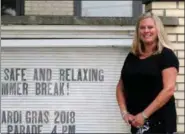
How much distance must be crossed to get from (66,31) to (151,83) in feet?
7.68

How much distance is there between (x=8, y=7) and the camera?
632 centimetres

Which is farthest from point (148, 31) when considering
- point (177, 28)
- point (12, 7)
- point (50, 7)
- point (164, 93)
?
point (50, 7)

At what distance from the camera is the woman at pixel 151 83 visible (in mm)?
3383

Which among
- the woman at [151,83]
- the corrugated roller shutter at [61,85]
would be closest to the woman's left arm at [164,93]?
the woman at [151,83]

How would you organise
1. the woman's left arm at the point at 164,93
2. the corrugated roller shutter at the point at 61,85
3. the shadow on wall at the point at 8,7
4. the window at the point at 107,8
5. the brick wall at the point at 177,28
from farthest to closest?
the window at the point at 107,8, the shadow on wall at the point at 8,7, the corrugated roller shutter at the point at 61,85, the brick wall at the point at 177,28, the woman's left arm at the point at 164,93

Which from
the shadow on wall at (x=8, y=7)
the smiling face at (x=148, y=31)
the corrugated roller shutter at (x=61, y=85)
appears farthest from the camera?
the shadow on wall at (x=8, y=7)

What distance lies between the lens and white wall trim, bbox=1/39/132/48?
560cm

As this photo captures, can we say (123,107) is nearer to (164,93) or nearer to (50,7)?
(164,93)

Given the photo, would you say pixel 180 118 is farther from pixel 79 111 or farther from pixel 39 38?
pixel 39 38

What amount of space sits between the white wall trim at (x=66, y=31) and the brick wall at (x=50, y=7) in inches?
33.2

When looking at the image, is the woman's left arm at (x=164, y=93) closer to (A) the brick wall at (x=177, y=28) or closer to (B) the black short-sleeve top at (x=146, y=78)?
(B) the black short-sleeve top at (x=146, y=78)

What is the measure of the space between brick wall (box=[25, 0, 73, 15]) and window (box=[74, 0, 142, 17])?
10 centimetres

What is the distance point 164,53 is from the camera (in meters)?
3.43

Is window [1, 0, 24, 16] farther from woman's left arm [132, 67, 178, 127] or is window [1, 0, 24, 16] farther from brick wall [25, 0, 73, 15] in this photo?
Answer: woman's left arm [132, 67, 178, 127]
